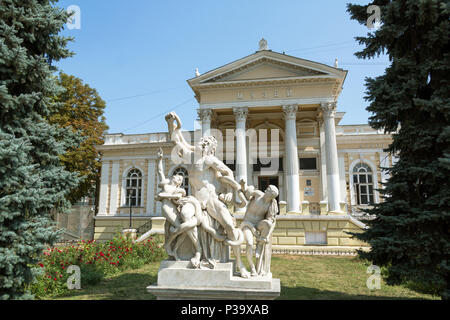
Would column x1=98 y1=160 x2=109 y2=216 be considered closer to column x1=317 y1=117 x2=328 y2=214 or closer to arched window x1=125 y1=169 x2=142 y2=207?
arched window x1=125 y1=169 x2=142 y2=207

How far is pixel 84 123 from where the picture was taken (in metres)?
23.2

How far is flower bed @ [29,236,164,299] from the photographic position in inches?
285

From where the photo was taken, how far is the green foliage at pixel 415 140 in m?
5.45

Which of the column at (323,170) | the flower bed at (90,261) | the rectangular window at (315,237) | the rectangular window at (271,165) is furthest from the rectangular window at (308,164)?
the flower bed at (90,261)

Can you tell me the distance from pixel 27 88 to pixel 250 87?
611 inches

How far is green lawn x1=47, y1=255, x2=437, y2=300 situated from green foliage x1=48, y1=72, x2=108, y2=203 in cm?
1400

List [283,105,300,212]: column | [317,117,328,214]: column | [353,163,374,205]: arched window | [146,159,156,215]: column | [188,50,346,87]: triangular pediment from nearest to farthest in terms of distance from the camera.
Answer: [283,105,300,212]: column < [317,117,328,214]: column < [188,50,346,87]: triangular pediment < [353,163,374,205]: arched window < [146,159,156,215]: column

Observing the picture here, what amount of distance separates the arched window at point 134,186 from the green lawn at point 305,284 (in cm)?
1400

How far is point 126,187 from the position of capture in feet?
81.5

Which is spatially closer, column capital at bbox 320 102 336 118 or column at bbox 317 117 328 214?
column capital at bbox 320 102 336 118

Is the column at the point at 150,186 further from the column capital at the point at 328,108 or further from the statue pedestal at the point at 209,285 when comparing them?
the statue pedestal at the point at 209,285

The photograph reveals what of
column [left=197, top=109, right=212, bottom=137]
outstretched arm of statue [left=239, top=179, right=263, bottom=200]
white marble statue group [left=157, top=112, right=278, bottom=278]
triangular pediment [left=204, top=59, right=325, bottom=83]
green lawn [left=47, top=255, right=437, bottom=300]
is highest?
triangular pediment [left=204, top=59, right=325, bottom=83]

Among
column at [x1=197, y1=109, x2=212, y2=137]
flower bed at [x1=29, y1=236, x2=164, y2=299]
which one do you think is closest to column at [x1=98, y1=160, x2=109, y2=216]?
column at [x1=197, y1=109, x2=212, y2=137]
